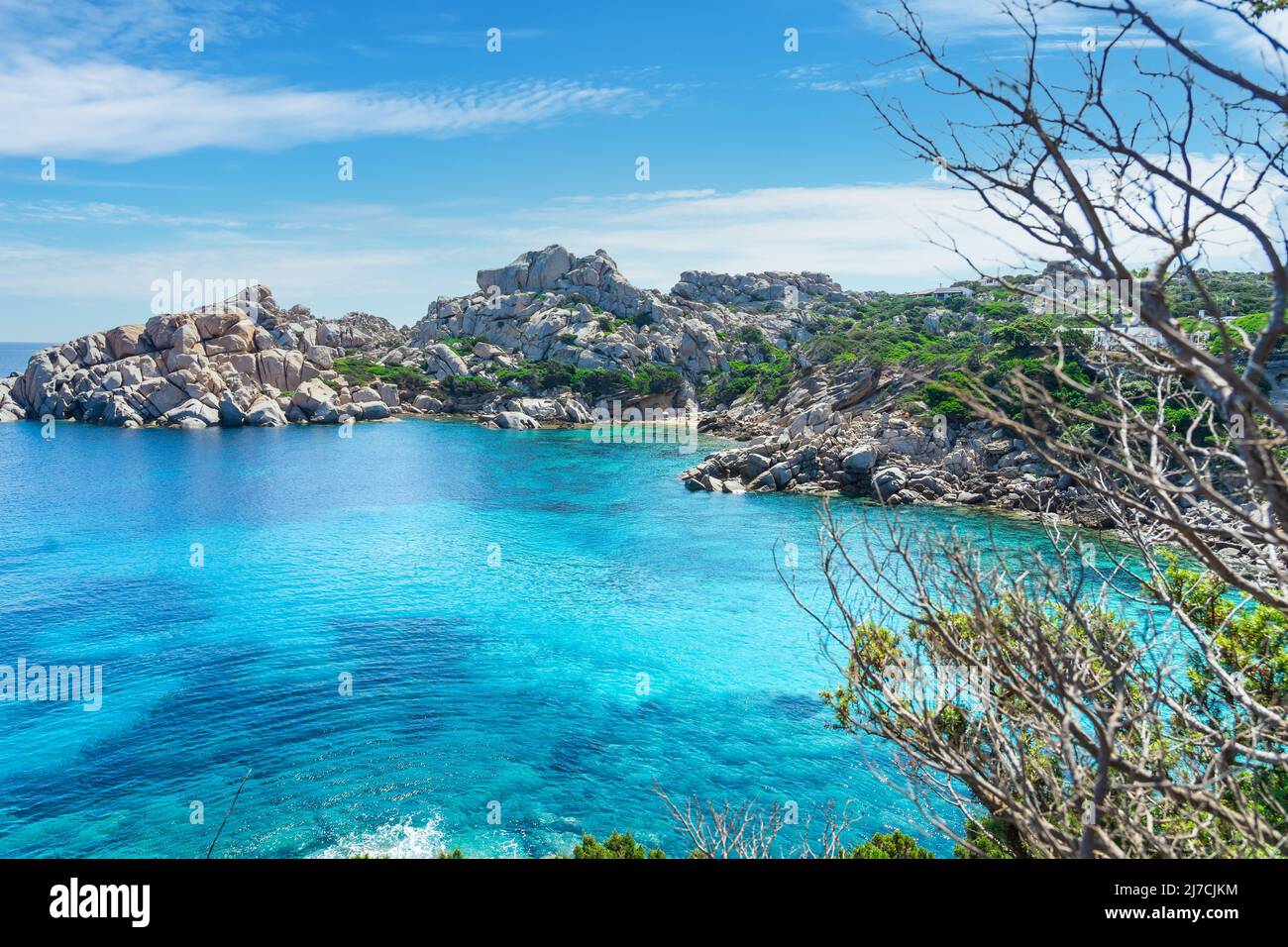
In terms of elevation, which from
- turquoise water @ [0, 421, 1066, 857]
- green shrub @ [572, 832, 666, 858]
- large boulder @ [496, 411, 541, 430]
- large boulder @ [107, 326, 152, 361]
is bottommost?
turquoise water @ [0, 421, 1066, 857]

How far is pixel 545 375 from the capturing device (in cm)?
9388

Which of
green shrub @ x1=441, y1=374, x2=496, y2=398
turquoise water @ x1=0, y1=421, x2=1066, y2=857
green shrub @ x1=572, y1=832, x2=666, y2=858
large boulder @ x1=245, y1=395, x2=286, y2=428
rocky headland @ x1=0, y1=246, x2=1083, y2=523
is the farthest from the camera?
green shrub @ x1=441, y1=374, x2=496, y2=398

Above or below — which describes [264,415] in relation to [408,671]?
above

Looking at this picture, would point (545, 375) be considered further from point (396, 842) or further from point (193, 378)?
point (396, 842)

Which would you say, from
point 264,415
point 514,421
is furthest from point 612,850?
point 264,415

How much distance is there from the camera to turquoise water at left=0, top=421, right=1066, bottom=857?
664 inches

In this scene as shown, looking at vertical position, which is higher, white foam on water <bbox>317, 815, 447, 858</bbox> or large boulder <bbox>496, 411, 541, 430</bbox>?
large boulder <bbox>496, 411, 541, 430</bbox>

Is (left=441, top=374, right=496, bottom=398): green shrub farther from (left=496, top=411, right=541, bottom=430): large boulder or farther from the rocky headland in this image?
(left=496, top=411, right=541, bottom=430): large boulder

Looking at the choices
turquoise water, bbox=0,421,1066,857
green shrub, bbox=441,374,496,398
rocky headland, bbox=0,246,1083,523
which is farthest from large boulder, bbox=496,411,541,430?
turquoise water, bbox=0,421,1066,857

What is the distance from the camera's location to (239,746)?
63.0 feet

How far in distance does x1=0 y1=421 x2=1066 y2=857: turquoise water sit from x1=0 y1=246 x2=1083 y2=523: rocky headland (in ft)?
26.6

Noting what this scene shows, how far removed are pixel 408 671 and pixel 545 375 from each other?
72540 mm
